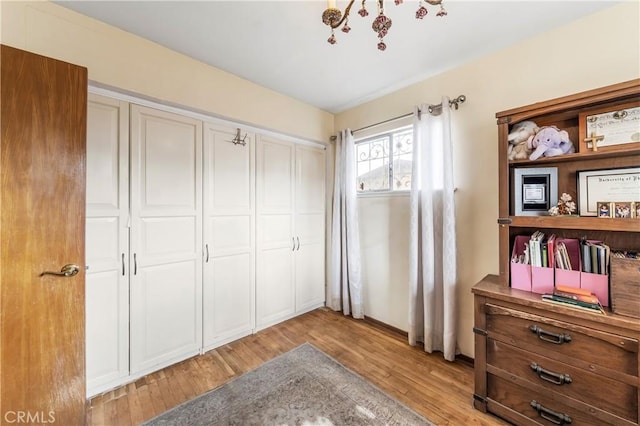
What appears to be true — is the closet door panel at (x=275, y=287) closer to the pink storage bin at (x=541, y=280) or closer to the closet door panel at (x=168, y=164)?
the closet door panel at (x=168, y=164)

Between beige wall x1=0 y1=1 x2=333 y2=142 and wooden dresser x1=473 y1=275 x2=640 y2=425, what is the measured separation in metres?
2.50

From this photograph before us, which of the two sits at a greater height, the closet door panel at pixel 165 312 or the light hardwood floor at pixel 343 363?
the closet door panel at pixel 165 312

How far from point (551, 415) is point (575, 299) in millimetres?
652

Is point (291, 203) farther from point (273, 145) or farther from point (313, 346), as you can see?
point (313, 346)

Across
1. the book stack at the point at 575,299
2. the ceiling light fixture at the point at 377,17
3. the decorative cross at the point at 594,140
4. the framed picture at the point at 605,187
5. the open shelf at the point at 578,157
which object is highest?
the ceiling light fixture at the point at 377,17

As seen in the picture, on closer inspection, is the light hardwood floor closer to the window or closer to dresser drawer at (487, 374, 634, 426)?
dresser drawer at (487, 374, 634, 426)

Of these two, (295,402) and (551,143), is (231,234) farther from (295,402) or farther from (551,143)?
(551,143)

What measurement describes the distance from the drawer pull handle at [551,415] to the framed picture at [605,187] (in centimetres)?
114

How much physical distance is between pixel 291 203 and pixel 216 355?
5.55 feet

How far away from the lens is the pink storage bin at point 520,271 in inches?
63.2

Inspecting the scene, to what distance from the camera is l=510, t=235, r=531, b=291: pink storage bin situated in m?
1.61

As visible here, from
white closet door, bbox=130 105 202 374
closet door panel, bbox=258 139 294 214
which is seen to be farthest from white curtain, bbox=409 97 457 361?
white closet door, bbox=130 105 202 374

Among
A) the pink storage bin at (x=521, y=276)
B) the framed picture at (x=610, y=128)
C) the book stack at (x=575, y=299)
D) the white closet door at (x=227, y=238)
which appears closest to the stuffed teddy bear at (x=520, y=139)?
the framed picture at (x=610, y=128)

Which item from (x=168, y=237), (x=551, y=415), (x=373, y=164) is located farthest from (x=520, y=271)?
(x=168, y=237)
